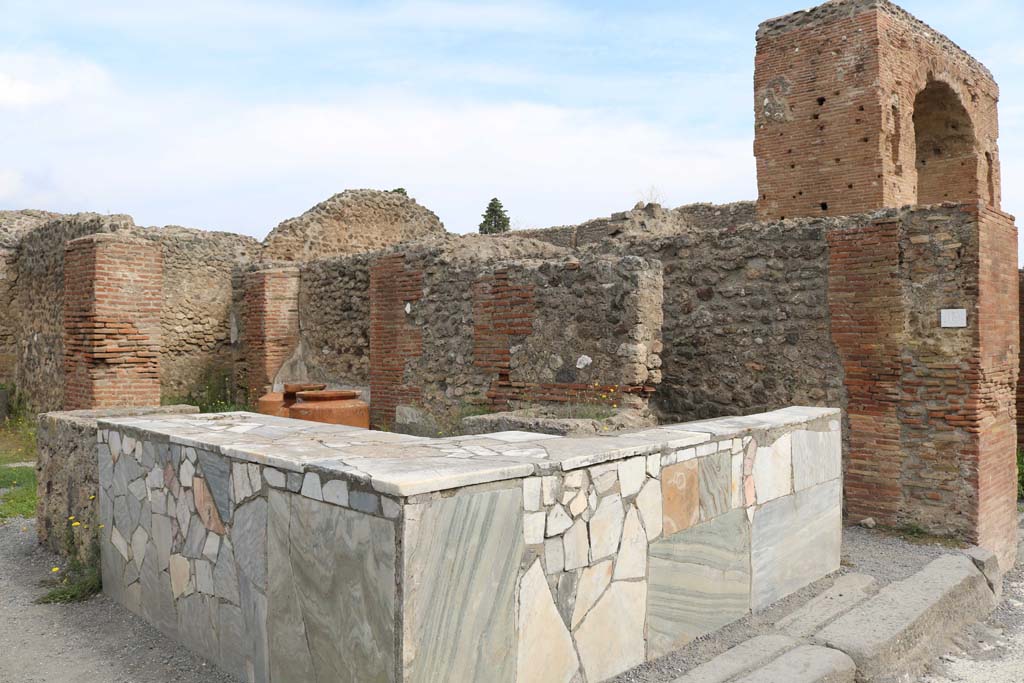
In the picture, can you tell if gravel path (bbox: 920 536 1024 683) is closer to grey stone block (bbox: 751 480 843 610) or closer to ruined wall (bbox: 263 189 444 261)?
grey stone block (bbox: 751 480 843 610)

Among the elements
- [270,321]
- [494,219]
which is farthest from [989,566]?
[494,219]

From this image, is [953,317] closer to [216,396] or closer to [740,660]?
[740,660]

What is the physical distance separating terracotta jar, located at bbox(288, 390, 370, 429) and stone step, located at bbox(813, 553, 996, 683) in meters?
5.49

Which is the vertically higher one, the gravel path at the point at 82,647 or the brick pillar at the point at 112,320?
the brick pillar at the point at 112,320

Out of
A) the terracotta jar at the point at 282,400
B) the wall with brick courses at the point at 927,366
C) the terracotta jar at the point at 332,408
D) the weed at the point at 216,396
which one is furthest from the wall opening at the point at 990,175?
the weed at the point at 216,396

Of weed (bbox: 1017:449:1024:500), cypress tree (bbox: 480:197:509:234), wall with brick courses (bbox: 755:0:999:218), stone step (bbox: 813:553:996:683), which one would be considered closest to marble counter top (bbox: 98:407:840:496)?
stone step (bbox: 813:553:996:683)

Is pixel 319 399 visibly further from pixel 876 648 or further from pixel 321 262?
pixel 876 648

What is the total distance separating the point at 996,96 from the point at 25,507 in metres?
14.5

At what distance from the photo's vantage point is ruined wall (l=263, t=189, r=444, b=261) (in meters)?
12.5

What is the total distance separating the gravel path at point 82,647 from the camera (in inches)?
126

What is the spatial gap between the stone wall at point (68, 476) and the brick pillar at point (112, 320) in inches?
134

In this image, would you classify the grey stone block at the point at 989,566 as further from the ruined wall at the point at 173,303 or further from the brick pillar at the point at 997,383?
the ruined wall at the point at 173,303

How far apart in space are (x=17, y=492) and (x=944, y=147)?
13.4m

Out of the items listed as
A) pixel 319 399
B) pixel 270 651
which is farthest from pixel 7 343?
pixel 270 651
